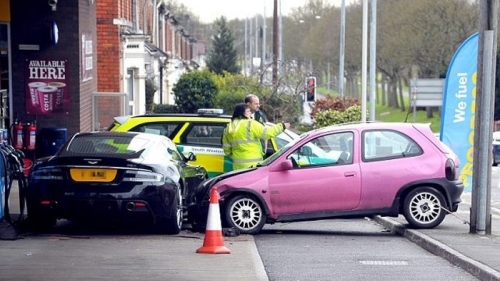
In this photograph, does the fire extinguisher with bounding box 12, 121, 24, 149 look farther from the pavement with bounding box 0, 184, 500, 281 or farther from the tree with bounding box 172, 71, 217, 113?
the tree with bounding box 172, 71, 217, 113

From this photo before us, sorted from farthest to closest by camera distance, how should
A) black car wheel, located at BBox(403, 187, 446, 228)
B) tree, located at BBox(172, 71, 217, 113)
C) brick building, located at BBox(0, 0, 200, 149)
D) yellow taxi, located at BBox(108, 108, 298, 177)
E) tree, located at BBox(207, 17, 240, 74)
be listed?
1. tree, located at BBox(207, 17, 240, 74)
2. tree, located at BBox(172, 71, 217, 113)
3. brick building, located at BBox(0, 0, 200, 149)
4. yellow taxi, located at BBox(108, 108, 298, 177)
5. black car wheel, located at BBox(403, 187, 446, 228)

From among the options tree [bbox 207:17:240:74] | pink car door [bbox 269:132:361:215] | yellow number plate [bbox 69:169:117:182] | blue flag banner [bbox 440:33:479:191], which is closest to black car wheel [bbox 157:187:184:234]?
yellow number plate [bbox 69:169:117:182]

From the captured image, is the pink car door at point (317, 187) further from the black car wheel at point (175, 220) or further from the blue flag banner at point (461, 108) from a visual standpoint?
the blue flag banner at point (461, 108)

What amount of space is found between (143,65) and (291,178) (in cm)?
2066

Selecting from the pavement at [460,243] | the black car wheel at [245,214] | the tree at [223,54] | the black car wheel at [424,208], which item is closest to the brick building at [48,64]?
the black car wheel at [245,214]

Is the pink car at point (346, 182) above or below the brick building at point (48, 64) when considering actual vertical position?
below

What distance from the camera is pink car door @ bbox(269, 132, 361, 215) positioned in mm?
12914

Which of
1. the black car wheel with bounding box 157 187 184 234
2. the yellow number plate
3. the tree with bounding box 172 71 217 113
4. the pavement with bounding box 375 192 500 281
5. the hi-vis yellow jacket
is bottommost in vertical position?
the pavement with bounding box 375 192 500 281

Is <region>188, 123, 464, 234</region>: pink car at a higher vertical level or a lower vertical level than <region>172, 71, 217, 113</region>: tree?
lower

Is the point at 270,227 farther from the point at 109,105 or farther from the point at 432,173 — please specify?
the point at 109,105

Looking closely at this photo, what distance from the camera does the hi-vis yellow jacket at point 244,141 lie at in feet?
45.8

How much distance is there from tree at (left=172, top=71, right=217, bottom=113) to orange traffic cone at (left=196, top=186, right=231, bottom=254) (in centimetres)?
2908

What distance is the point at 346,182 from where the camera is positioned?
42.4ft

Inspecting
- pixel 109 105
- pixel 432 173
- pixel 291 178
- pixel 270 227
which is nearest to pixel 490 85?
pixel 432 173
